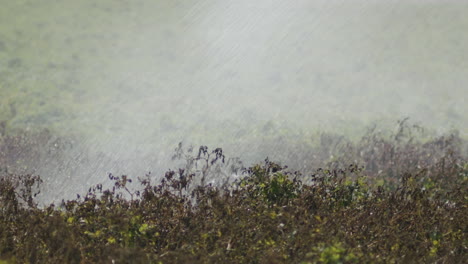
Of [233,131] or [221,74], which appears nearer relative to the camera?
[233,131]

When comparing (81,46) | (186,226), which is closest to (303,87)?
(81,46)

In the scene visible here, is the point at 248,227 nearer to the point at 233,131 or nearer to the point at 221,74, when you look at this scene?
the point at 233,131

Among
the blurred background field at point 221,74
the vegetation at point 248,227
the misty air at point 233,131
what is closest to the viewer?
the vegetation at point 248,227

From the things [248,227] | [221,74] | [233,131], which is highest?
[221,74]

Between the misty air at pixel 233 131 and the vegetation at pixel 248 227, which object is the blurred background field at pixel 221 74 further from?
the vegetation at pixel 248 227

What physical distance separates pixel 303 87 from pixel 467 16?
6057 mm

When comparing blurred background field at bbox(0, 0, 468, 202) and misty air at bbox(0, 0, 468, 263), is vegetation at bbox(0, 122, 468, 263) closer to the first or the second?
misty air at bbox(0, 0, 468, 263)

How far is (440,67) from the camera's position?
15.5 m

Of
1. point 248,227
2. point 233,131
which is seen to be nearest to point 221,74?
point 233,131

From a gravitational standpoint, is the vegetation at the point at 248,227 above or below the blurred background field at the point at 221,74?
below

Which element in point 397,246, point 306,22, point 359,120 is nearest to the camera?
point 397,246

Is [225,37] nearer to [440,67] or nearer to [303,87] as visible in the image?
[303,87]

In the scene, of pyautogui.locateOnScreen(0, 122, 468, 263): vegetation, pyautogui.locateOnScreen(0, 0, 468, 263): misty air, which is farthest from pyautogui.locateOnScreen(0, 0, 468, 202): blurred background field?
pyautogui.locateOnScreen(0, 122, 468, 263): vegetation

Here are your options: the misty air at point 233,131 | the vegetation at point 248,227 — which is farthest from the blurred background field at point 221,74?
the vegetation at point 248,227
